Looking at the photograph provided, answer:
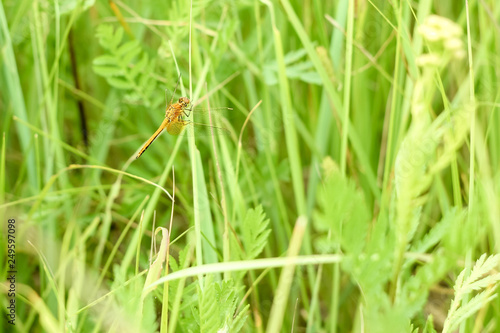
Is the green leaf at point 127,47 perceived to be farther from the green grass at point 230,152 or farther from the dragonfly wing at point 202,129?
the dragonfly wing at point 202,129

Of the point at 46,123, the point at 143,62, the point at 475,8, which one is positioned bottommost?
the point at 46,123

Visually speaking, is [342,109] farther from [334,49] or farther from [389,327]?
[389,327]

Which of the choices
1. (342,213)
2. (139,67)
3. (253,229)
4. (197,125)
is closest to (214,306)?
(253,229)

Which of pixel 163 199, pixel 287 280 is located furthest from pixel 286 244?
pixel 287 280

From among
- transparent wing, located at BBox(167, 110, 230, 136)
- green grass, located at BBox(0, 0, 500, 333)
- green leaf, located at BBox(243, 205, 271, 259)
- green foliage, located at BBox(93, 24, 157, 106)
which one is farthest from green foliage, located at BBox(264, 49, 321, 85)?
green leaf, located at BBox(243, 205, 271, 259)

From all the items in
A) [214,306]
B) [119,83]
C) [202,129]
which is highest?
[119,83]

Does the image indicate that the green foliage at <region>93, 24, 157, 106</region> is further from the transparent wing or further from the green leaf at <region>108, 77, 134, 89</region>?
the transparent wing

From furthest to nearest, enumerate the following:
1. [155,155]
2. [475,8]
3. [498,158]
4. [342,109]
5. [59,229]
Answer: [155,155], [475,8], [59,229], [498,158], [342,109]

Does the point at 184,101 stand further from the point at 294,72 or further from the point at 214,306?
the point at 214,306
